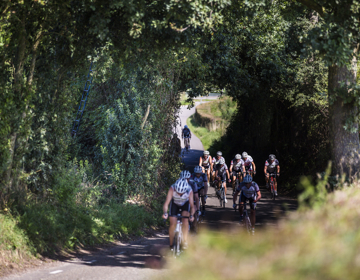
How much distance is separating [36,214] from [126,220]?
3710 millimetres

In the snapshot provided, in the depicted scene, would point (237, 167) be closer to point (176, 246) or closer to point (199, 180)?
point (199, 180)

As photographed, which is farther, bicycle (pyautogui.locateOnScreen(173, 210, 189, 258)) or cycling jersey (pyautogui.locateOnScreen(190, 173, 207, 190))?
cycling jersey (pyautogui.locateOnScreen(190, 173, 207, 190))

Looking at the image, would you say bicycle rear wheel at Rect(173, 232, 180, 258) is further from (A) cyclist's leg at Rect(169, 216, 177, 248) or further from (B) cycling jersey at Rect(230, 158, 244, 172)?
(B) cycling jersey at Rect(230, 158, 244, 172)

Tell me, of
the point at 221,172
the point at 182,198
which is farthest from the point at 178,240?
the point at 221,172

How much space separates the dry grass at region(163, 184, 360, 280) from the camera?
2584 mm

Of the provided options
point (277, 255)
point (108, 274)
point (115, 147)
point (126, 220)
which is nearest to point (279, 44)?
point (115, 147)

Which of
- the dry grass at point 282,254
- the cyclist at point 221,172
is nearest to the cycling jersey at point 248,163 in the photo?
the cyclist at point 221,172

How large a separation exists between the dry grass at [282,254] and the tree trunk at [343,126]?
6626 millimetres

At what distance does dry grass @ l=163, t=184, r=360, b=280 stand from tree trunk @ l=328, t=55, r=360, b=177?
6626mm

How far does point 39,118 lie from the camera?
10.4 m

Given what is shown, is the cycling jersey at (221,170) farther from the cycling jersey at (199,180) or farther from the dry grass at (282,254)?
the dry grass at (282,254)

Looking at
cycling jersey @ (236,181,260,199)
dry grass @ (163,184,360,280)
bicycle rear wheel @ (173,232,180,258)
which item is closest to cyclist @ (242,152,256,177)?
cycling jersey @ (236,181,260,199)

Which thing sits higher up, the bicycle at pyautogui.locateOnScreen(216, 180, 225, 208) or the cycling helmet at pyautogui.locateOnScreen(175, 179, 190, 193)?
the cycling helmet at pyautogui.locateOnScreen(175, 179, 190, 193)

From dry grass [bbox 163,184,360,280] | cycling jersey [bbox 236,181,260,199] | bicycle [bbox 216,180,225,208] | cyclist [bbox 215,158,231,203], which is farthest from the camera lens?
cyclist [bbox 215,158,231,203]
